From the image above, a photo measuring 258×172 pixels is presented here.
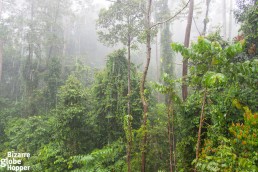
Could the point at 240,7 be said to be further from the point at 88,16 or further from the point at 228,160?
the point at 88,16

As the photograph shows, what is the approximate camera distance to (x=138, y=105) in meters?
8.48

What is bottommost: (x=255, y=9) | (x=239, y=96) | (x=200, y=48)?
(x=239, y=96)

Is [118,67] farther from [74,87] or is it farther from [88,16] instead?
[88,16]

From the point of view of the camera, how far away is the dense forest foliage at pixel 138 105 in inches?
154

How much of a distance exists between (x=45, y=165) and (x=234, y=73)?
744 cm

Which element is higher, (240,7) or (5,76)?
(240,7)

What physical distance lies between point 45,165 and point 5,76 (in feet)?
41.6

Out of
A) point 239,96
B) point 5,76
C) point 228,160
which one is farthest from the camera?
point 5,76

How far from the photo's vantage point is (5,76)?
17766mm

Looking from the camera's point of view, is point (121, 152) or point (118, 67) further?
point (118, 67)

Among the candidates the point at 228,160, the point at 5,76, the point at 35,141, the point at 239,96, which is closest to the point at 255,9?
the point at 239,96

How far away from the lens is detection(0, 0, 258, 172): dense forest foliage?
392 cm

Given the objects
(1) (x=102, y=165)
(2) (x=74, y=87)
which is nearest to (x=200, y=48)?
(1) (x=102, y=165)

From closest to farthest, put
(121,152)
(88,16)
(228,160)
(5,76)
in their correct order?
(228,160), (121,152), (5,76), (88,16)
